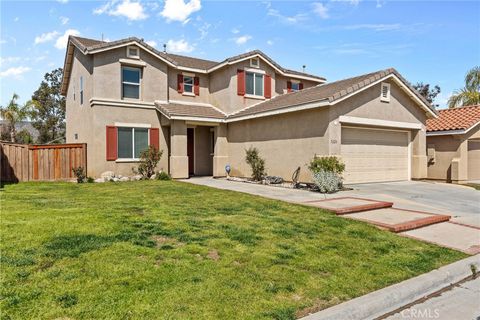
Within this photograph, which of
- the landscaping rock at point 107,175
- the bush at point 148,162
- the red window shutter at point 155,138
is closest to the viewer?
the landscaping rock at point 107,175

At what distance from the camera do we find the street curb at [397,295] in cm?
385

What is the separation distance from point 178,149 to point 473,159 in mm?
17027

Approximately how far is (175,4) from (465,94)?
28419mm

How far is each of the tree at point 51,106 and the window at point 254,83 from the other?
31103 millimetres

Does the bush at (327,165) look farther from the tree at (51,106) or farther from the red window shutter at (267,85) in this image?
the tree at (51,106)

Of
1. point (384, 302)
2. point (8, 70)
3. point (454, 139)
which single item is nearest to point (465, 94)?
point (454, 139)

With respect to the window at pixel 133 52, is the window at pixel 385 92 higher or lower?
lower

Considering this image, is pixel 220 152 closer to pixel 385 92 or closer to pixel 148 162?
pixel 148 162

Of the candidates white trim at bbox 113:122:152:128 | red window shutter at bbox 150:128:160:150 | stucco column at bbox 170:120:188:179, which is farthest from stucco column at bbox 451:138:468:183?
white trim at bbox 113:122:152:128

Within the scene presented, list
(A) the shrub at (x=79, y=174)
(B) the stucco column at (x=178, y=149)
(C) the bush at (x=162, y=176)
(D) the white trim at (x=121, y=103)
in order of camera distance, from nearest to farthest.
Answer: (A) the shrub at (x=79, y=174) < (D) the white trim at (x=121, y=103) < (C) the bush at (x=162, y=176) < (B) the stucco column at (x=178, y=149)

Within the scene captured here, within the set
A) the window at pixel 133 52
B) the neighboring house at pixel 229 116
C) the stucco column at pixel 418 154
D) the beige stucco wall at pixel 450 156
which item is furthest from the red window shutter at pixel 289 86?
the window at pixel 133 52

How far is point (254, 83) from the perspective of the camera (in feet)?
69.1

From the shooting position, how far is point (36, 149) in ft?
52.8

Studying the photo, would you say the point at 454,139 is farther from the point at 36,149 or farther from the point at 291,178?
the point at 36,149
